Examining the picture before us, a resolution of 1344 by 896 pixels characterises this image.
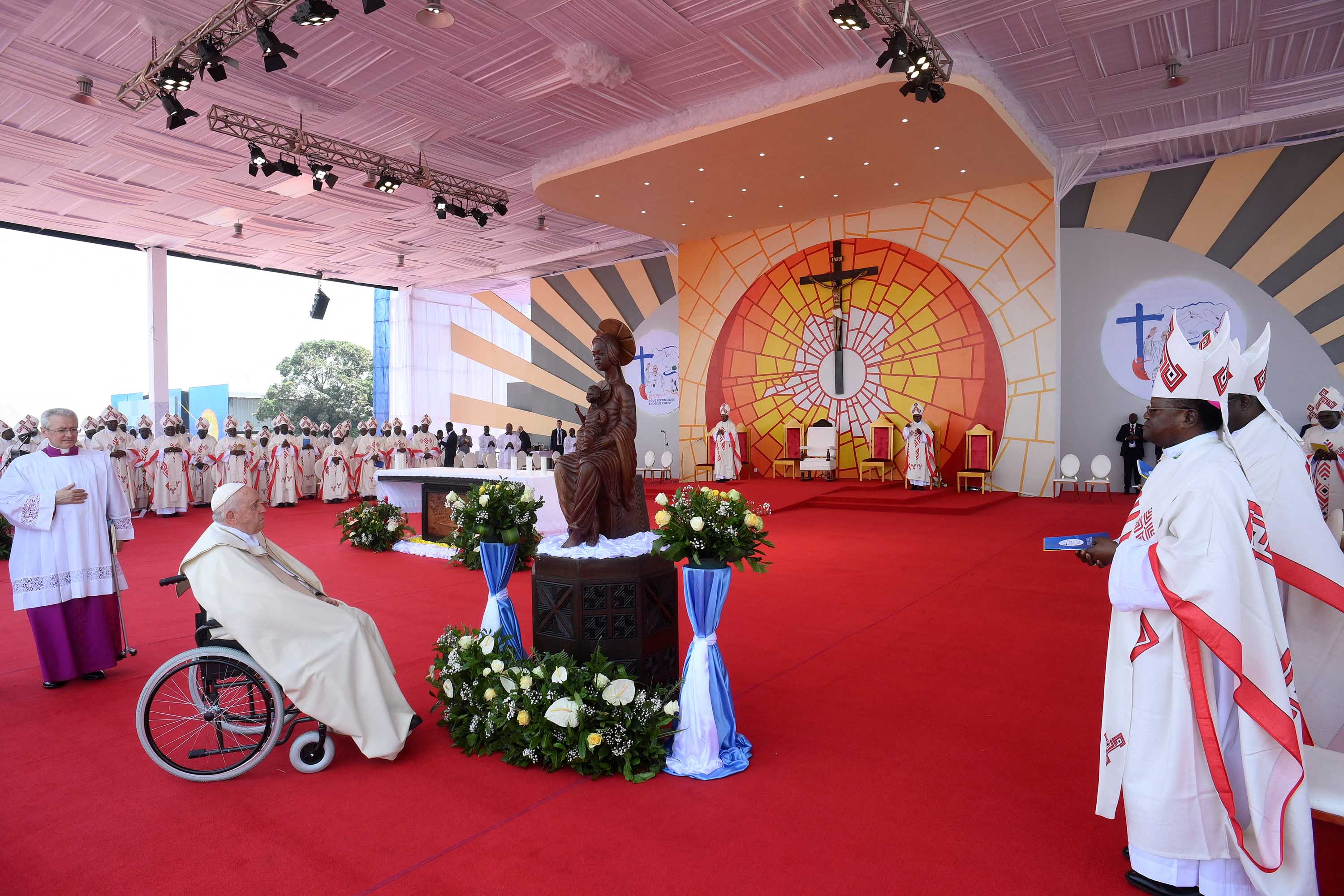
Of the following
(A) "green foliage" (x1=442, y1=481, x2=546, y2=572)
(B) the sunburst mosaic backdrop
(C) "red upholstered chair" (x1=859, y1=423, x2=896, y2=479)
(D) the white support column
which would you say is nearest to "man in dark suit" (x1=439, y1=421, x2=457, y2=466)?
(B) the sunburst mosaic backdrop

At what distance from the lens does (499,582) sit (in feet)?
13.9

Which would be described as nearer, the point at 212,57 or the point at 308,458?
the point at 212,57

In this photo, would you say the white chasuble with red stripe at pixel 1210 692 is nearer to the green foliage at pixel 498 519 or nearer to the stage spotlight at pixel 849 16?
the green foliage at pixel 498 519

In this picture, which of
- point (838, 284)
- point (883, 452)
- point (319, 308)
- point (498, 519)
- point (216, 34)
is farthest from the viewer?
point (319, 308)

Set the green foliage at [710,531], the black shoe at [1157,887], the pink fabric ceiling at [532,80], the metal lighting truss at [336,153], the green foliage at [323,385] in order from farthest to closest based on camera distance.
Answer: the green foliage at [323,385]
the metal lighting truss at [336,153]
the pink fabric ceiling at [532,80]
the green foliage at [710,531]
the black shoe at [1157,887]

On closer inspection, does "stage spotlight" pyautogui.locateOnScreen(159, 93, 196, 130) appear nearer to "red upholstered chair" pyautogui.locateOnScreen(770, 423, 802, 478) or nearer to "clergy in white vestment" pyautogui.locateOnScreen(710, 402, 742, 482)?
"clergy in white vestment" pyautogui.locateOnScreen(710, 402, 742, 482)

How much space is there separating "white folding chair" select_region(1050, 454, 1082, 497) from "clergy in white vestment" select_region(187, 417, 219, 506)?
48.5 feet

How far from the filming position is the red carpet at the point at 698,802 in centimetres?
245

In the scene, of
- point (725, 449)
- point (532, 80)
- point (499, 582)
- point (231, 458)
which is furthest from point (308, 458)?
point (499, 582)

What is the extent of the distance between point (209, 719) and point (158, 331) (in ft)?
51.3

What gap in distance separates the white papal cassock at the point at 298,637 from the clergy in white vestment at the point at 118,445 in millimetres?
10790

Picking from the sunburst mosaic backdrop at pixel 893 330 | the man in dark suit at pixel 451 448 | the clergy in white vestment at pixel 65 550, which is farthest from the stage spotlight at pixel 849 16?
the man in dark suit at pixel 451 448

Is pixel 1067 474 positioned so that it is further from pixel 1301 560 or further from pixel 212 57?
pixel 212 57

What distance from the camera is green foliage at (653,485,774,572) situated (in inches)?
130
